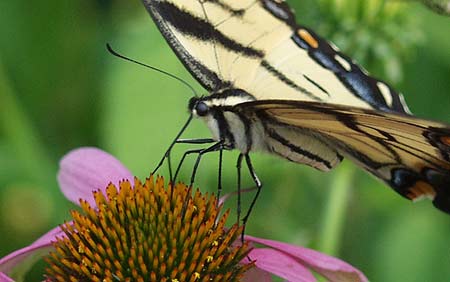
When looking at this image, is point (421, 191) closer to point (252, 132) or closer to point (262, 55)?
point (252, 132)

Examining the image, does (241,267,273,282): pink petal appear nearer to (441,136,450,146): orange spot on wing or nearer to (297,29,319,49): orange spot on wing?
(441,136,450,146): orange spot on wing

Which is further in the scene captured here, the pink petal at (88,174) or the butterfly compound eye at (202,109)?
the pink petal at (88,174)

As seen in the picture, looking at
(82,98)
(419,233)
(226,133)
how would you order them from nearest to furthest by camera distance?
(226,133), (419,233), (82,98)

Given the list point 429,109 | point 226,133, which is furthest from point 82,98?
point 226,133

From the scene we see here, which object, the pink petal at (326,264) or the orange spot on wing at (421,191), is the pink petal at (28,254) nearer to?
the pink petal at (326,264)

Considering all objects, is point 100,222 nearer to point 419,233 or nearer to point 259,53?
point 259,53

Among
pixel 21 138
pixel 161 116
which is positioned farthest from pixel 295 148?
pixel 21 138

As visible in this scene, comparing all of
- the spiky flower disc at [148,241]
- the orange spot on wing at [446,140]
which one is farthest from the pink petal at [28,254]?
the orange spot on wing at [446,140]

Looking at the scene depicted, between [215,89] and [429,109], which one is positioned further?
[429,109]
